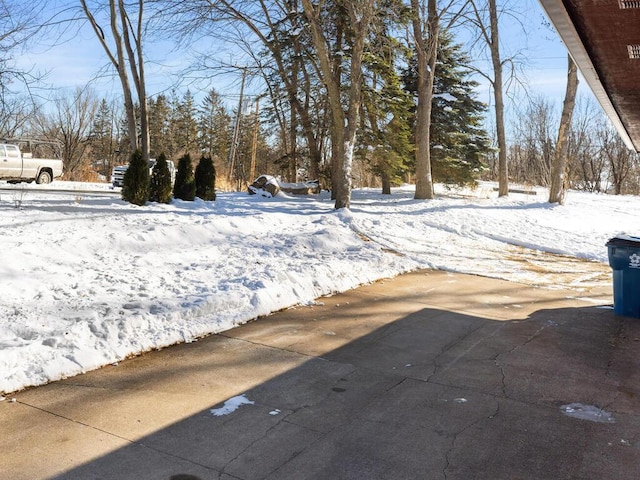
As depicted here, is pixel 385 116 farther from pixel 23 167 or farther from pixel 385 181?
pixel 23 167

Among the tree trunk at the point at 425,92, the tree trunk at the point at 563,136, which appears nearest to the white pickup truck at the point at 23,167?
the tree trunk at the point at 425,92

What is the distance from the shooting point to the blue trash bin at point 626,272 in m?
7.23

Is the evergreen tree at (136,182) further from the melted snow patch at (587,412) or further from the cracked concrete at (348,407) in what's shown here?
the melted snow patch at (587,412)

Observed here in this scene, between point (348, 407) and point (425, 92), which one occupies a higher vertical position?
point (425, 92)

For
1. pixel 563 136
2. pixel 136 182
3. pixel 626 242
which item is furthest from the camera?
pixel 563 136

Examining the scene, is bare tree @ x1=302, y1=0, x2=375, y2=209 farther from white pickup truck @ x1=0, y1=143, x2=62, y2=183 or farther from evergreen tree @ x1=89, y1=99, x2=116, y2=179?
evergreen tree @ x1=89, y1=99, x2=116, y2=179

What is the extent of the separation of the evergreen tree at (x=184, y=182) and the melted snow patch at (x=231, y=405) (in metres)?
12.4

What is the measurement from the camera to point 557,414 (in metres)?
4.27

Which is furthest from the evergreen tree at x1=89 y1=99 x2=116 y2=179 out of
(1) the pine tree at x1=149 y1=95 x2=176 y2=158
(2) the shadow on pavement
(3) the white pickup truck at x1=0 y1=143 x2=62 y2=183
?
(2) the shadow on pavement

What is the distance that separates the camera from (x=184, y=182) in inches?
632

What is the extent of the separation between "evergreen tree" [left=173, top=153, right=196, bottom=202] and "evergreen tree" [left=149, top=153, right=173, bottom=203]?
1.20m

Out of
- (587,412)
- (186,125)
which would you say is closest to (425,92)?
(587,412)

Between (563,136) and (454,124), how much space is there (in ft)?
20.8

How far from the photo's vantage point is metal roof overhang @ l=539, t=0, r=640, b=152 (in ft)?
14.9
